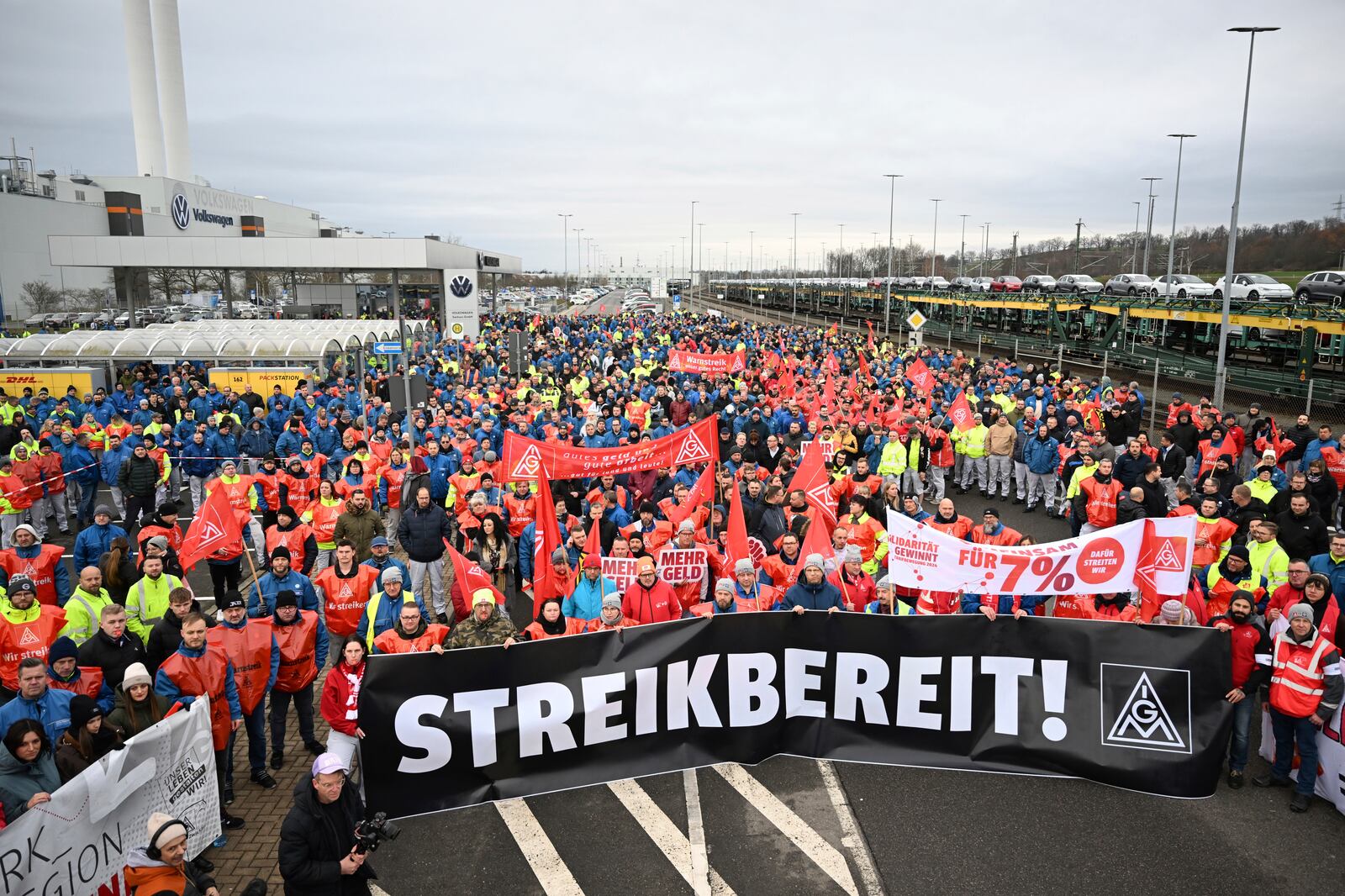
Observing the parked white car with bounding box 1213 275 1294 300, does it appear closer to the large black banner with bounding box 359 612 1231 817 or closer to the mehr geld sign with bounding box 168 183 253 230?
the large black banner with bounding box 359 612 1231 817

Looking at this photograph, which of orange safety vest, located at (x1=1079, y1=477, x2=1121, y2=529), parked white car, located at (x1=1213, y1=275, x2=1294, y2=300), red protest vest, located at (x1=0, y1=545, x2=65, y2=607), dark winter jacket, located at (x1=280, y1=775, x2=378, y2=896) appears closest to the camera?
dark winter jacket, located at (x1=280, y1=775, x2=378, y2=896)

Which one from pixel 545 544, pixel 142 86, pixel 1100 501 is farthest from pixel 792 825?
pixel 142 86

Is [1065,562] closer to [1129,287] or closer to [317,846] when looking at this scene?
[317,846]

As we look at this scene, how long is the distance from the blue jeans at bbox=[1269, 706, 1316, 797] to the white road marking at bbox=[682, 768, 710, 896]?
15.1 feet

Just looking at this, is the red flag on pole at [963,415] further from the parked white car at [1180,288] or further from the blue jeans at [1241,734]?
the parked white car at [1180,288]

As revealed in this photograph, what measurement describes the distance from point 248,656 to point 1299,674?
811cm

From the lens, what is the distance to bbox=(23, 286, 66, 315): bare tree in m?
59.8

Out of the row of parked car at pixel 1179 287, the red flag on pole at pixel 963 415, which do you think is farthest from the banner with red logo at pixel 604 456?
the row of parked car at pixel 1179 287

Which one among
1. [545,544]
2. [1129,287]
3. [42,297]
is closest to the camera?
[545,544]

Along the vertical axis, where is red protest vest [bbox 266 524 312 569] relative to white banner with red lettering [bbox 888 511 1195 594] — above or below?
below

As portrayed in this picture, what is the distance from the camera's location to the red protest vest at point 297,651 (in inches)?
271

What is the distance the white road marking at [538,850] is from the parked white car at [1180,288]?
37671 millimetres

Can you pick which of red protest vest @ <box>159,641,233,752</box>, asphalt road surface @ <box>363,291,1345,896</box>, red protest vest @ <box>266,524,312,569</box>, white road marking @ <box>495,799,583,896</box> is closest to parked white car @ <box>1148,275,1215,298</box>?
asphalt road surface @ <box>363,291,1345,896</box>

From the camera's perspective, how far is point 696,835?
6254mm
